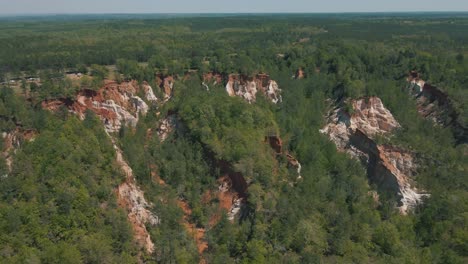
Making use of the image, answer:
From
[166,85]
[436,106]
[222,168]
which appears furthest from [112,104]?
[436,106]

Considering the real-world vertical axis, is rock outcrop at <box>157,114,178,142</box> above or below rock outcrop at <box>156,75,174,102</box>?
below

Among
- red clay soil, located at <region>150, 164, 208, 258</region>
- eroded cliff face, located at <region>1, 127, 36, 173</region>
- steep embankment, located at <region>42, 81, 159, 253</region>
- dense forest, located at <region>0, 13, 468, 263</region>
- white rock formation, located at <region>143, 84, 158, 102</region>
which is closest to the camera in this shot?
dense forest, located at <region>0, 13, 468, 263</region>

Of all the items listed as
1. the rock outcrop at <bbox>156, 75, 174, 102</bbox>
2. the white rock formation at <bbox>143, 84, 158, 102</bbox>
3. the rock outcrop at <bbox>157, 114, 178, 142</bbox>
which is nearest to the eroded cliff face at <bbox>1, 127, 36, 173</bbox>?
the rock outcrop at <bbox>157, 114, 178, 142</bbox>

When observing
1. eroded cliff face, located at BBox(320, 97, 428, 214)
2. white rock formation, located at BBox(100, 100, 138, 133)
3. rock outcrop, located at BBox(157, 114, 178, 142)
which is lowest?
eroded cliff face, located at BBox(320, 97, 428, 214)

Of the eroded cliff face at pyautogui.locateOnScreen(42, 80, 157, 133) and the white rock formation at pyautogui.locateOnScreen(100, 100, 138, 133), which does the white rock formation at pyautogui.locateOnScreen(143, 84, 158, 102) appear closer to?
the eroded cliff face at pyautogui.locateOnScreen(42, 80, 157, 133)

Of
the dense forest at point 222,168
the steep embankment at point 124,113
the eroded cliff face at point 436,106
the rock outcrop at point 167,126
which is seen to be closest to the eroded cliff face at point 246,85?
the dense forest at point 222,168

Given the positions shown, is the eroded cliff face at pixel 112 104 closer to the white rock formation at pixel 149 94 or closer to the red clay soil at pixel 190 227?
the white rock formation at pixel 149 94

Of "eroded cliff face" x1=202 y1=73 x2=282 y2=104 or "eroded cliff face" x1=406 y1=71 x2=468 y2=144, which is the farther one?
"eroded cliff face" x1=202 y1=73 x2=282 y2=104

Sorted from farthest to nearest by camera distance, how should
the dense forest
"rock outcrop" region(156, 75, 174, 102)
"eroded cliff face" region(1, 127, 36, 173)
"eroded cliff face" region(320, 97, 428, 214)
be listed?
"rock outcrop" region(156, 75, 174, 102)
"eroded cliff face" region(320, 97, 428, 214)
"eroded cliff face" region(1, 127, 36, 173)
the dense forest

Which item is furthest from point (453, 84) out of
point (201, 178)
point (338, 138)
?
point (201, 178)
